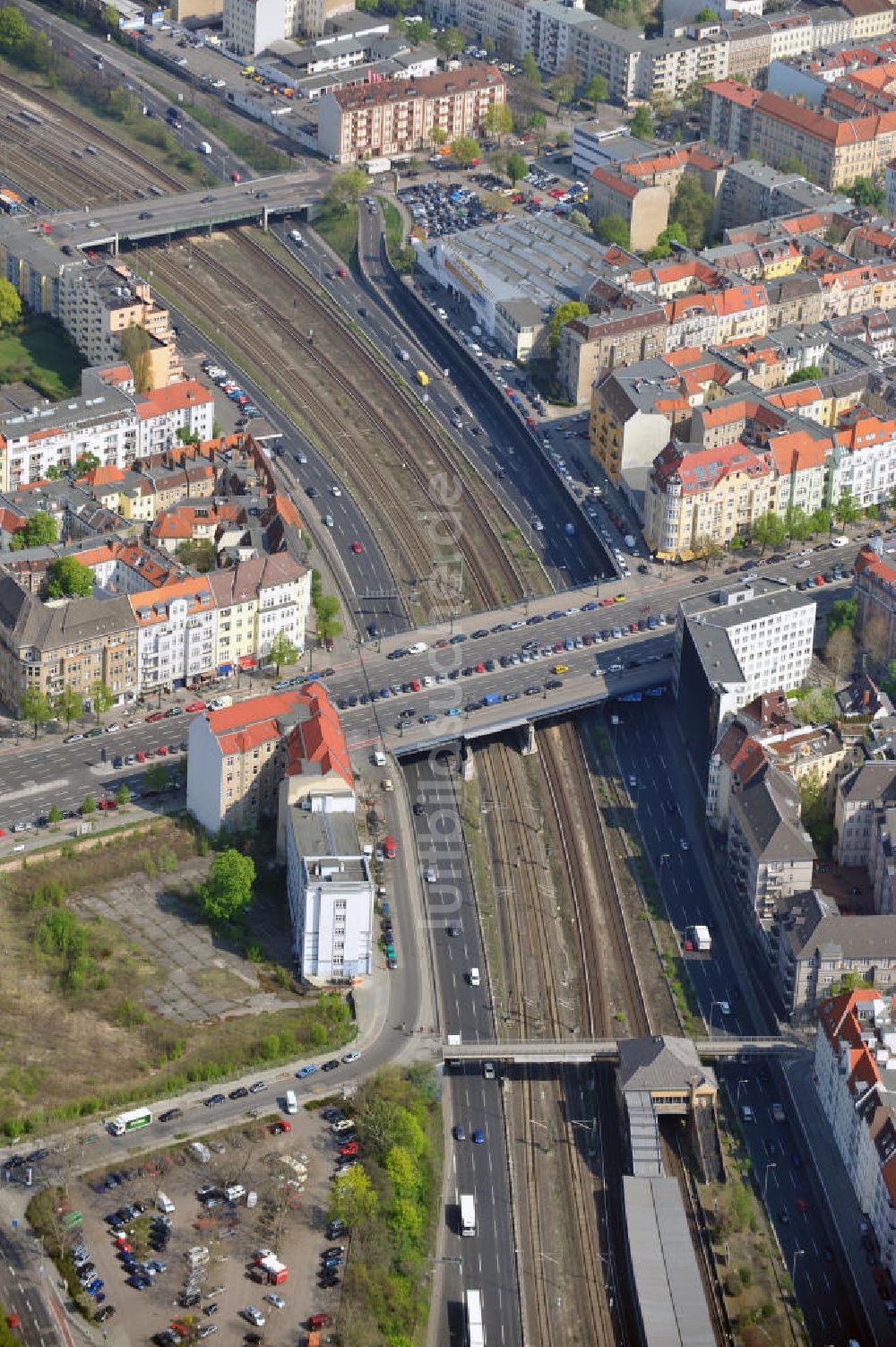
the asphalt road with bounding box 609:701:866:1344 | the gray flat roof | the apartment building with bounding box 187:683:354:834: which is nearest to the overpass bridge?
the asphalt road with bounding box 609:701:866:1344

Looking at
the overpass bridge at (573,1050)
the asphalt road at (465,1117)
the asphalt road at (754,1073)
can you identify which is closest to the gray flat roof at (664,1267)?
Answer: the asphalt road at (754,1073)

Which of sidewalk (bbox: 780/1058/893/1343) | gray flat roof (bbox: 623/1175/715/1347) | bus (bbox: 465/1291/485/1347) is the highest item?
gray flat roof (bbox: 623/1175/715/1347)

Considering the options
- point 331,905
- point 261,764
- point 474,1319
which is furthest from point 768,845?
point 474,1319

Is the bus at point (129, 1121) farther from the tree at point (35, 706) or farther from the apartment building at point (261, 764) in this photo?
the tree at point (35, 706)

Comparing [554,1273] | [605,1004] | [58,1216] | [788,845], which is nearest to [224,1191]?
[58,1216]

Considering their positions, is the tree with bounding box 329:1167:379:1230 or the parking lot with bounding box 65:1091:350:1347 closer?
the parking lot with bounding box 65:1091:350:1347

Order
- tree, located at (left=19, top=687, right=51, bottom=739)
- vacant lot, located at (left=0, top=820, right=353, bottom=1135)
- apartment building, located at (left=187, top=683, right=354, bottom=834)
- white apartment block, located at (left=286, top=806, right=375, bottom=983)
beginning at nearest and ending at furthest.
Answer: vacant lot, located at (left=0, top=820, right=353, bottom=1135), white apartment block, located at (left=286, top=806, right=375, bottom=983), apartment building, located at (left=187, top=683, right=354, bottom=834), tree, located at (left=19, top=687, right=51, bottom=739)

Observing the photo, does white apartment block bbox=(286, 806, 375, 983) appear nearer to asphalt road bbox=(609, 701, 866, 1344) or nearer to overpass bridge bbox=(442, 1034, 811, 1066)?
overpass bridge bbox=(442, 1034, 811, 1066)

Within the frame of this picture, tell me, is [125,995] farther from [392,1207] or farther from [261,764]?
[392,1207]
